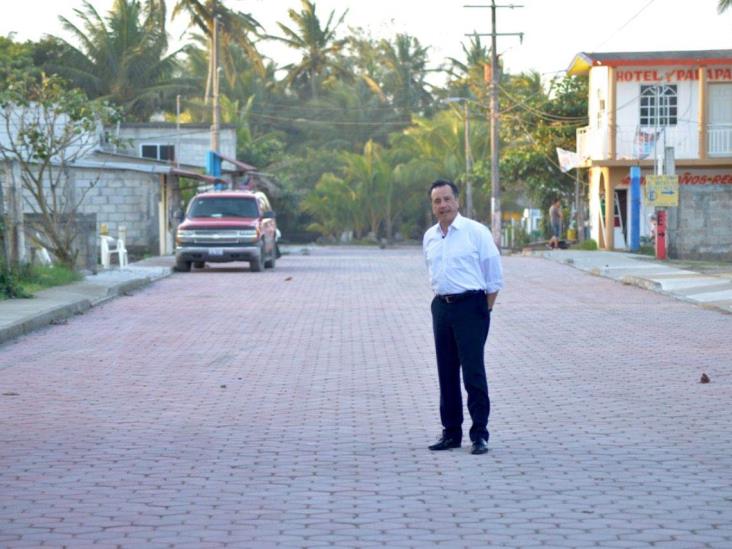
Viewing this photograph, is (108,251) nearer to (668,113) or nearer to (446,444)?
(668,113)

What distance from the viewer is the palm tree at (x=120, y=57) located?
6025 cm

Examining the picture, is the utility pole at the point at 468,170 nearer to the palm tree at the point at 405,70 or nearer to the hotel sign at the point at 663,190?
the palm tree at the point at 405,70

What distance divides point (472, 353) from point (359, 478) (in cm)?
133

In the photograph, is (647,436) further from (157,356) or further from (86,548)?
(157,356)

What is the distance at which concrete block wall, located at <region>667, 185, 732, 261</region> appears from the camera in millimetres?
36281

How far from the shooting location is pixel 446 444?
909 centimetres

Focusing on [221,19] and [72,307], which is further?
[221,19]

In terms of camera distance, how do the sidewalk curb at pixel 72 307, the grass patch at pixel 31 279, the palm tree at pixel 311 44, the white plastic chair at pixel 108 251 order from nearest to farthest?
the sidewalk curb at pixel 72 307
the grass patch at pixel 31 279
the white plastic chair at pixel 108 251
the palm tree at pixel 311 44

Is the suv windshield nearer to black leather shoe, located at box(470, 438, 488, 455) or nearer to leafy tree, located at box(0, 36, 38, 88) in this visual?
leafy tree, located at box(0, 36, 38, 88)

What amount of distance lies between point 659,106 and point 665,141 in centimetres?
159

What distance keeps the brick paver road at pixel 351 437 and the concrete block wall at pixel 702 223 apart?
17674 mm

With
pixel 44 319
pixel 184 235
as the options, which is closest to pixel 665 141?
pixel 184 235

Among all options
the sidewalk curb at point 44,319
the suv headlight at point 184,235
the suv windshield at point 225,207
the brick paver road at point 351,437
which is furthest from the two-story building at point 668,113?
the sidewalk curb at point 44,319

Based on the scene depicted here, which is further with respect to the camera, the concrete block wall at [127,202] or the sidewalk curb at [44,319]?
the concrete block wall at [127,202]
